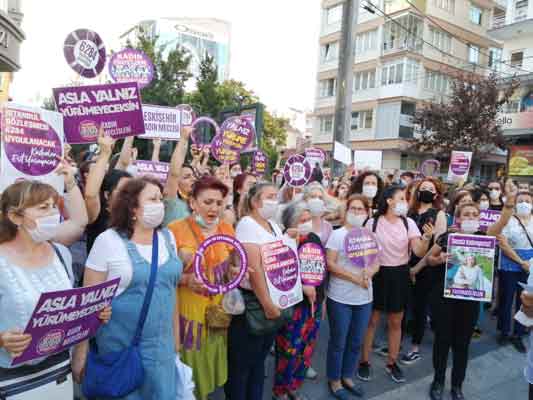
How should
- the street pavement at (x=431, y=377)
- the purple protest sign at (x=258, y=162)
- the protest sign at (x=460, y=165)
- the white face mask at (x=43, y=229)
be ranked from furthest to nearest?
1. the purple protest sign at (x=258, y=162)
2. the protest sign at (x=460, y=165)
3. the street pavement at (x=431, y=377)
4. the white face mask at (x=43, y=229)

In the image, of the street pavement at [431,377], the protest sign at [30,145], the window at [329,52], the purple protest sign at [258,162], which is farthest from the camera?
the window at [329,52]

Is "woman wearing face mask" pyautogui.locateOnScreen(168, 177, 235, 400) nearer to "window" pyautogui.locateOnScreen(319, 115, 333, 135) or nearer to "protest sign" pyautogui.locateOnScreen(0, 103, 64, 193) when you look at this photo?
"protest sign" pyautogui.locateOnScreen(0, 103, 64, 193)

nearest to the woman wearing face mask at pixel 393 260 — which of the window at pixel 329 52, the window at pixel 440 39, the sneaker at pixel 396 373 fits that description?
the sneaker at pixel 396 373

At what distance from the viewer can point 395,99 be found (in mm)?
28234

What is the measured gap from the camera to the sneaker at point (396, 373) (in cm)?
414

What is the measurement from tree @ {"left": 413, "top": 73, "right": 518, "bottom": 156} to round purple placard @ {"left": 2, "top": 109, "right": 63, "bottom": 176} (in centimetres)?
1980

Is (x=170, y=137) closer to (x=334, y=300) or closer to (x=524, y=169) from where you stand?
(x=334, y=300)

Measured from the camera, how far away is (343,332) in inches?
146

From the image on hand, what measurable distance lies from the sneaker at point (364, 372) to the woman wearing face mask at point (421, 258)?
0.66m

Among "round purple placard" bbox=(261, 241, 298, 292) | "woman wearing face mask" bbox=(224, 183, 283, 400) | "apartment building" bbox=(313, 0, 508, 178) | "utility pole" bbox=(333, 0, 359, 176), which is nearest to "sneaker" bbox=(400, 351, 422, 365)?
"woman wearing face mask" bbox=(224, 183, 283, 400)

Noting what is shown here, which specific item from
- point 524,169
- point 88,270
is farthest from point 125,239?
point 524,169

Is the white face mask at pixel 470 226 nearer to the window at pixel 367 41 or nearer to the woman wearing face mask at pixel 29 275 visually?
the woman wearing face mask at pixel 29 275

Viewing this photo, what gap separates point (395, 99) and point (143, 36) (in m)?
17.5

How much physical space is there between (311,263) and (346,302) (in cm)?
59
